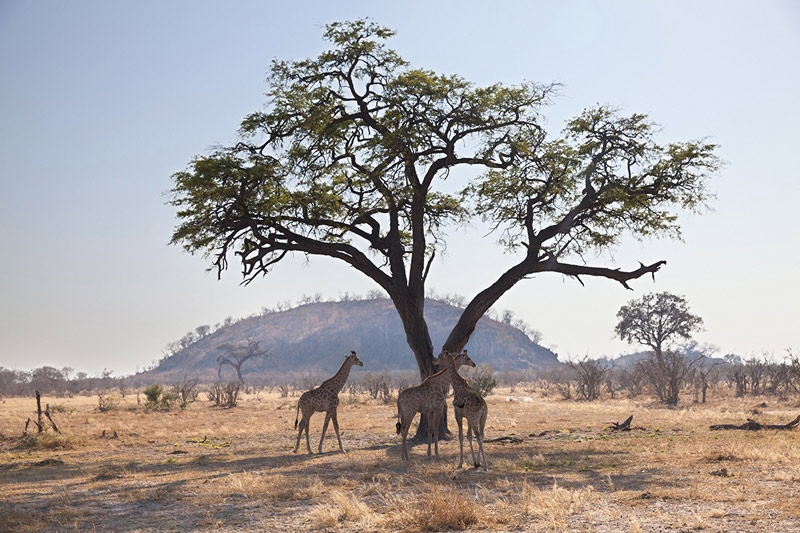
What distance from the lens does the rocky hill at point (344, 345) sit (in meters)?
160

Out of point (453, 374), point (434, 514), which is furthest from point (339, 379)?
point (434, 514)

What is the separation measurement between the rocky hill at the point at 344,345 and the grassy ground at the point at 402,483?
13149 cm

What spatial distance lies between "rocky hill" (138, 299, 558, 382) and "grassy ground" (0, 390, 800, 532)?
131485 millimetres

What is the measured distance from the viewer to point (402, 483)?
12.3 metres

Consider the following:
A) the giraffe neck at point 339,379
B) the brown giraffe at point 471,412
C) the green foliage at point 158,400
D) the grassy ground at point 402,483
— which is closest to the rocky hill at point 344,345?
the green foliage at point 158,400

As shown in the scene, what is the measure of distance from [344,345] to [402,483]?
15908cm

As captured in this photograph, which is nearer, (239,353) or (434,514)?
(434,514)

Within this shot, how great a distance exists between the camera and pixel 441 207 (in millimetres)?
24125

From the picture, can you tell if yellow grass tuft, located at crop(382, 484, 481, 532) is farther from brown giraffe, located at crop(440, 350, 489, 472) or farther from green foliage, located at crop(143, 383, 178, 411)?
green foliage, located at crop(143, 383, 178, 411)

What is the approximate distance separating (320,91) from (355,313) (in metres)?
176

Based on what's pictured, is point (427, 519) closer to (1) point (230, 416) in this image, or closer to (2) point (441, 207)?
(2) point (441, 207)

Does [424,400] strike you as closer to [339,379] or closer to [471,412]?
[471,412]

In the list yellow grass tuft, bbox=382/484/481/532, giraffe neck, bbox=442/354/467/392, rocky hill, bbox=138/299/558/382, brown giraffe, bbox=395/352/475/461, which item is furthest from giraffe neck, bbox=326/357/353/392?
rocky hill, bbox=138/299/558/382

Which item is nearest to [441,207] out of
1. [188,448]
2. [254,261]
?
[254,261]
